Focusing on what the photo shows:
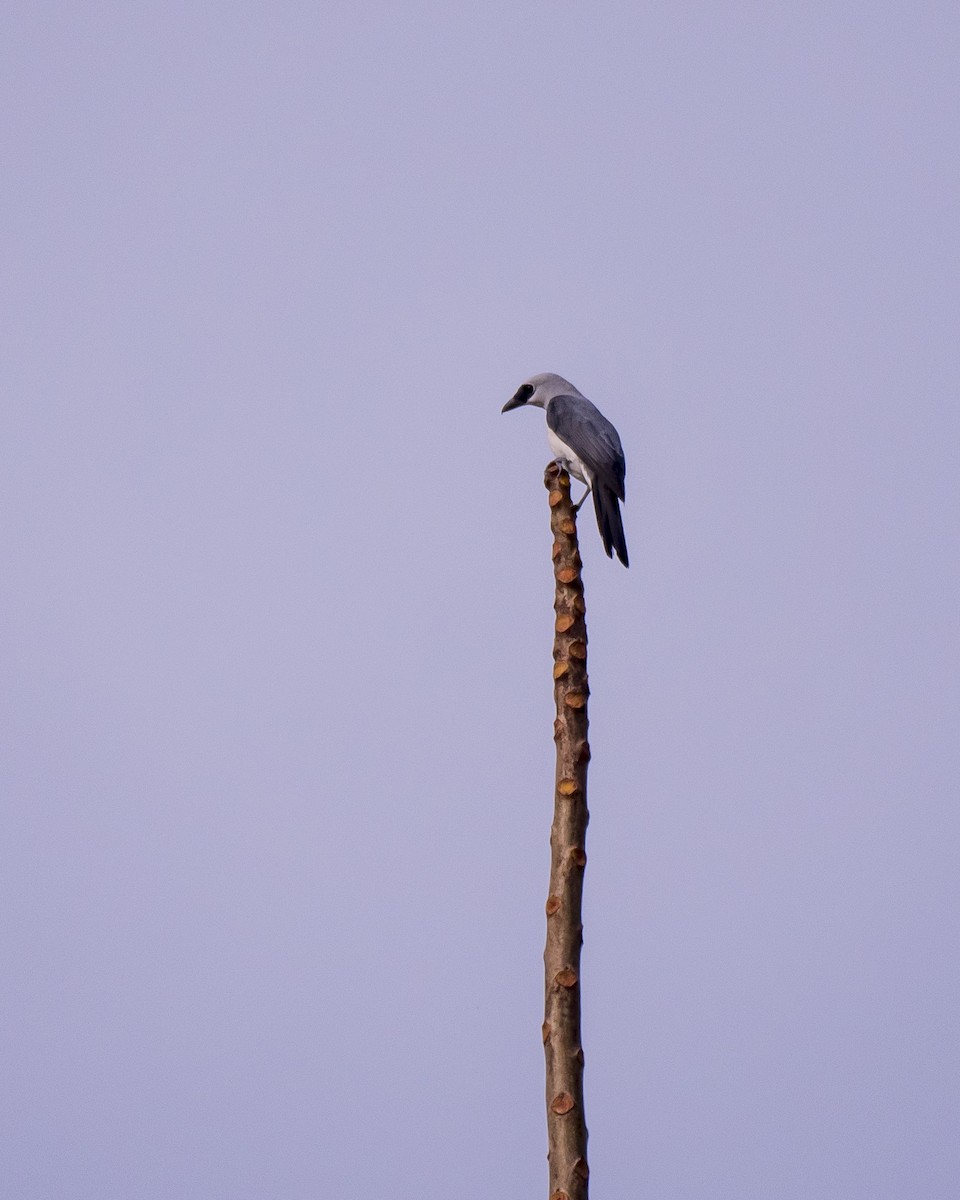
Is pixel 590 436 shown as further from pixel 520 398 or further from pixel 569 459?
pixel 520 398

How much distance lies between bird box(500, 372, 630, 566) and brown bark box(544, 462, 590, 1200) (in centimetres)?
79

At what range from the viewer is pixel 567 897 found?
3.38 m

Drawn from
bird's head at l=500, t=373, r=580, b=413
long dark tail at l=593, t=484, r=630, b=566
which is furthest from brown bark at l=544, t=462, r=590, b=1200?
bird's head at l=500, t=373, r=580, b=413

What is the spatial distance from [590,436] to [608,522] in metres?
0.31

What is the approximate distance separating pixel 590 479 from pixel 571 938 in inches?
66.9

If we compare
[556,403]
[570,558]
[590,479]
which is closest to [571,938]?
[570,558]

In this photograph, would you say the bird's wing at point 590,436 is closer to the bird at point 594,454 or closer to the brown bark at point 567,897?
the bird at point 594,454

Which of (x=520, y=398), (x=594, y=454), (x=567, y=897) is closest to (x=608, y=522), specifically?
(x=594, y=454)

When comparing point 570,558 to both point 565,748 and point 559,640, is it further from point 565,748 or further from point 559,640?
point 565,748

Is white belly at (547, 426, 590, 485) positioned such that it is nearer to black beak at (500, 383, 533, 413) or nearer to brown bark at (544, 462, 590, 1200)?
black beak at (500, 383, 533, 413)

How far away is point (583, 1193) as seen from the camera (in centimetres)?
325

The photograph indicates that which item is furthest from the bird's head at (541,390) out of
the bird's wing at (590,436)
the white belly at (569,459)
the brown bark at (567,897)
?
the brown bark at (567,897)

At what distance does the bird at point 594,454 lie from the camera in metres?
4.48

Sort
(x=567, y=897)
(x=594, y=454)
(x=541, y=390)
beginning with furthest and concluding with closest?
1. (x=541, y=390)
2. (x=594, y=454)
3. (x=567, y=897)
